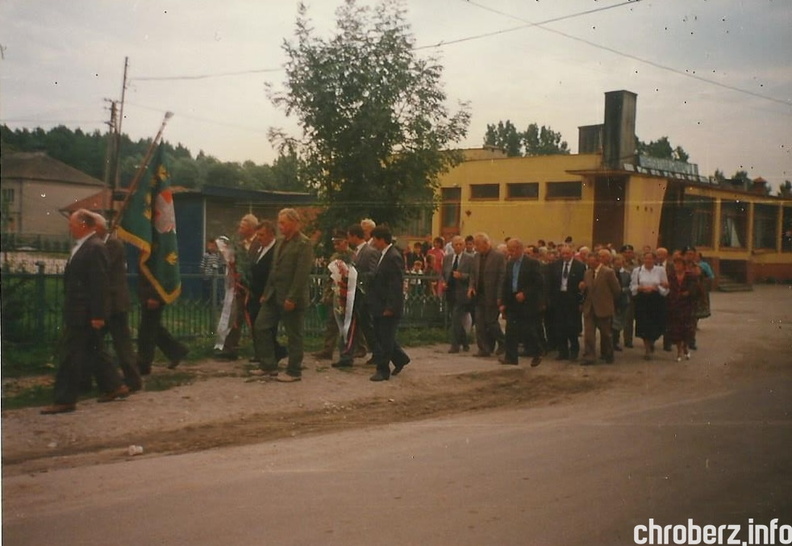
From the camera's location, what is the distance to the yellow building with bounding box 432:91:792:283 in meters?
8.00

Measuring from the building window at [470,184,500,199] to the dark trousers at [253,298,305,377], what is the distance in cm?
375

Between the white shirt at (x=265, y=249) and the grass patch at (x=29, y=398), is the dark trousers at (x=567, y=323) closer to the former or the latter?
the white shirt at (x=265, y=249)

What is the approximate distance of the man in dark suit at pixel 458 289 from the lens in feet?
42.1

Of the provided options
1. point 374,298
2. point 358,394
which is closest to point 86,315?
point 358,394

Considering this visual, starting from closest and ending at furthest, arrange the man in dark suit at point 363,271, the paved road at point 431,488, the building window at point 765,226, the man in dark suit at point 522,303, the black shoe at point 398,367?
the paved road at point 431,488
the building window at point 765,226
the black shoe at point 398,367
the man in dark suit at point 363,271
the man in dark suit at point 522,303

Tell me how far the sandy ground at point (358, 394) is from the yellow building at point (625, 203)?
0.59 metres

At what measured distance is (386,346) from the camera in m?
10.1

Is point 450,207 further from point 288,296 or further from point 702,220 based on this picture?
point 702,220

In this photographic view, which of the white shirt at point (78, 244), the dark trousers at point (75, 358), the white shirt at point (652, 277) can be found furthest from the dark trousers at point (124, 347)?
the white shirt at point (652, 277)

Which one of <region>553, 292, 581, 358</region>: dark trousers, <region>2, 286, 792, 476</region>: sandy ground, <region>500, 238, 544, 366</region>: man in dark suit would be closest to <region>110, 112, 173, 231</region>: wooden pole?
<region>2, 286, 792, 476</region>: sandy ground

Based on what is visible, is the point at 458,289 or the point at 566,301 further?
the point at 458,289

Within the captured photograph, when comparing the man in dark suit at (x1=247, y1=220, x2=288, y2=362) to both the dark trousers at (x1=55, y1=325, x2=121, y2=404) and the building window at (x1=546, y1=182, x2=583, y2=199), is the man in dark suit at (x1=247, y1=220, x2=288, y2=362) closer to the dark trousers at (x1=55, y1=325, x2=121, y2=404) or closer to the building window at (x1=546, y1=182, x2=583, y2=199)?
the dark trousers at (x1=55, y1=325, x2=121, y2=404)

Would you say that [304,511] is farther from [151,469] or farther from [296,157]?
[296,157]

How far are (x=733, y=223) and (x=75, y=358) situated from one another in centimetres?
651
